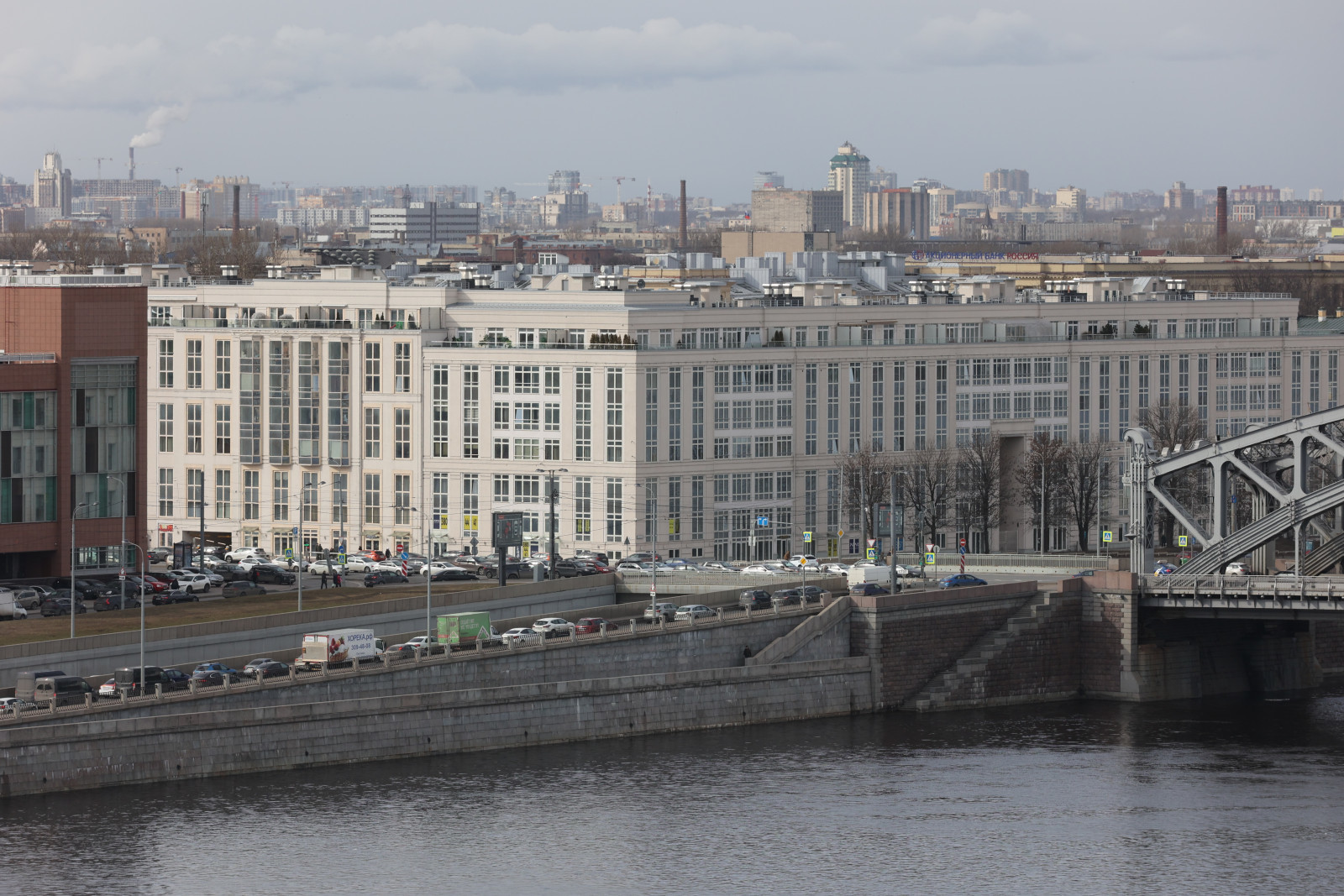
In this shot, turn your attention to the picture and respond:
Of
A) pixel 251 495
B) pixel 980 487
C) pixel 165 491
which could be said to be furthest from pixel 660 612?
pixel 165 491

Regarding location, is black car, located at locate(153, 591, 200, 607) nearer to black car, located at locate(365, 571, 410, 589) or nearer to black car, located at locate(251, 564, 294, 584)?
black car, located at locate(251, 564, 294, 584)

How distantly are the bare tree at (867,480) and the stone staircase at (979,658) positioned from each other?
31.2 metres

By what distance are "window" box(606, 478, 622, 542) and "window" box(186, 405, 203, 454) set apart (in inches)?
1149

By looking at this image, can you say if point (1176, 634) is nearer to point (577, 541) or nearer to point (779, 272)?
point (577, 541)

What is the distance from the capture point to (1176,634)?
12456 cm

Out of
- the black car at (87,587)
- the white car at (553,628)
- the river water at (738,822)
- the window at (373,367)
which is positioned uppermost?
the window at (373,367)

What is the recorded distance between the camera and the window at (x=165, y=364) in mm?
166625

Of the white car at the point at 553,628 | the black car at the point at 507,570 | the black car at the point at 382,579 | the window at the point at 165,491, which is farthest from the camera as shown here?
the window at the point at 165,491

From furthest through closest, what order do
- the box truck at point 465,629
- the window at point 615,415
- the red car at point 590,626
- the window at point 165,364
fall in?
the window at point 165,364 < the window at point 615,415 < the red car at point 590,626 < the box truck at point 465,629

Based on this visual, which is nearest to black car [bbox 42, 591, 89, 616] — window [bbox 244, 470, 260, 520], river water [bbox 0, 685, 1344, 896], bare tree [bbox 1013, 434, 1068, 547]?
river water [bbox 0, 685, 1344, 896]

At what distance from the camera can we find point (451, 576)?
135875 millimetres

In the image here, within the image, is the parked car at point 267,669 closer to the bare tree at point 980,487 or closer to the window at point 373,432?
the window at point 373,432

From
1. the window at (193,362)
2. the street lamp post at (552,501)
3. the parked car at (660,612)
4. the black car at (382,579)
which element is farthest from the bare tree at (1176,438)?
the window at (193,362)

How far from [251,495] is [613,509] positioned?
2505 centimetres
